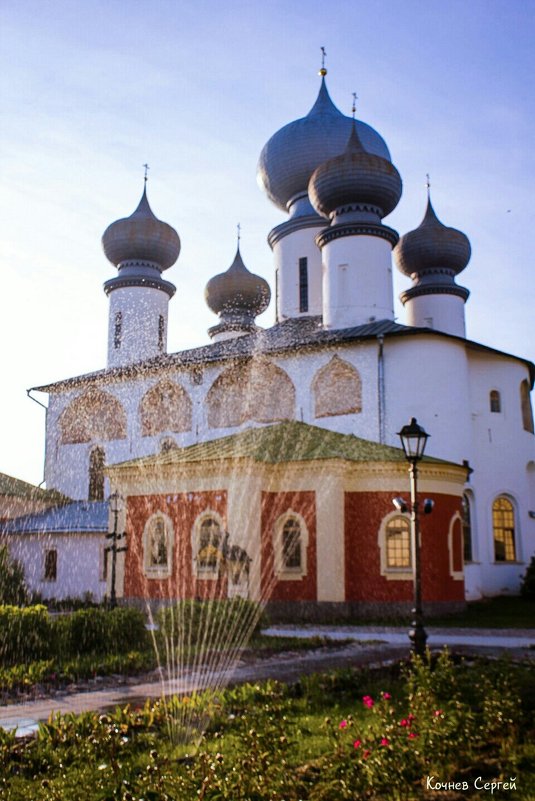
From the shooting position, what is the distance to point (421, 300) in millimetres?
30703

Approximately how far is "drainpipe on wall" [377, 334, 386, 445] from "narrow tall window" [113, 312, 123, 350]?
13.9 metres

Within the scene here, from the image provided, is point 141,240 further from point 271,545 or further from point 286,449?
point 271,545

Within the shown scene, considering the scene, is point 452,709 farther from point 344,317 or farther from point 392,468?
point 344,317

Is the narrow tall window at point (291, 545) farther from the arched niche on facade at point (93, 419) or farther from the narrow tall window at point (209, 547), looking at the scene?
the arched niche on facade at point (93, 419)

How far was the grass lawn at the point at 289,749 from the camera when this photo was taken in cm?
468

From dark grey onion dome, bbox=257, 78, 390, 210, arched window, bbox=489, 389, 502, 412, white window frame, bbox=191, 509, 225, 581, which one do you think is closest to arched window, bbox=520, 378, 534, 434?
arched window, bbox=489, 389, 502, 412

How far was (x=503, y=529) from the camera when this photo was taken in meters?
24.6

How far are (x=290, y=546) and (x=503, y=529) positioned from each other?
9.68 meters

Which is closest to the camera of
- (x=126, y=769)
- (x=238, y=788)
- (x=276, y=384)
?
(x=238, y=788)

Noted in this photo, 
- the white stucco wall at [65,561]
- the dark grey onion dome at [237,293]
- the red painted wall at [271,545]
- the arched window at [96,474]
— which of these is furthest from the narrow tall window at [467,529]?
the dark grey onion dome at [237,293]

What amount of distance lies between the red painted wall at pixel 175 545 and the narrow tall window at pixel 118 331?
48.7 ft

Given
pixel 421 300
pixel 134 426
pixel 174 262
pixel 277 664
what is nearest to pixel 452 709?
pixel 277 664

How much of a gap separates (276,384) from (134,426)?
6292 mm

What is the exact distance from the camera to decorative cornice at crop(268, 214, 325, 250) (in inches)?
1216
